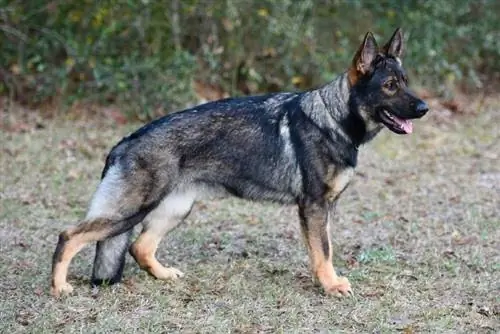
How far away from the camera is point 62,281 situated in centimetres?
568

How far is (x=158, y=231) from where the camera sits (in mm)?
6293

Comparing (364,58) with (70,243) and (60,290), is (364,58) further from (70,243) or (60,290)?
(60,290)

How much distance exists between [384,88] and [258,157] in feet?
3.31

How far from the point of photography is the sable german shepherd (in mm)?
5715

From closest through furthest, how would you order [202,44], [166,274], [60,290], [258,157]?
1. [60,290]
2. [258,157]
3. [166,274]
4. [202,44]

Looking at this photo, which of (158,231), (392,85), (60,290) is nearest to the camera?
(60,290)

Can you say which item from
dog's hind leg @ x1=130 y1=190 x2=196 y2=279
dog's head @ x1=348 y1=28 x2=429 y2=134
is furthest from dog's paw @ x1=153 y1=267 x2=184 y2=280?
dog's head @ x1=348 y1=28 x2=429 y2=134

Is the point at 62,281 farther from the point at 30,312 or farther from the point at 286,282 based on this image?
the point at 286,282

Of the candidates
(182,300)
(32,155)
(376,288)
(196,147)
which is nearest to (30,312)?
(182,300)

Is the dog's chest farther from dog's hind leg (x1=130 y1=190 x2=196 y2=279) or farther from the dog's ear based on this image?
dog's hind leg (x1=130 y1=190 x2=196 y2=279)

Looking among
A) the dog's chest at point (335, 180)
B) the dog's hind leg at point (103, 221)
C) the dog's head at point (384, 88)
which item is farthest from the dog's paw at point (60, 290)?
the dog's head at point (384, 88)

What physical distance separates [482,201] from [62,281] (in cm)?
467

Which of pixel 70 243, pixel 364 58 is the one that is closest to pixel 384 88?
pixel 364 58

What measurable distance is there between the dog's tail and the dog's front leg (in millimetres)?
1233
